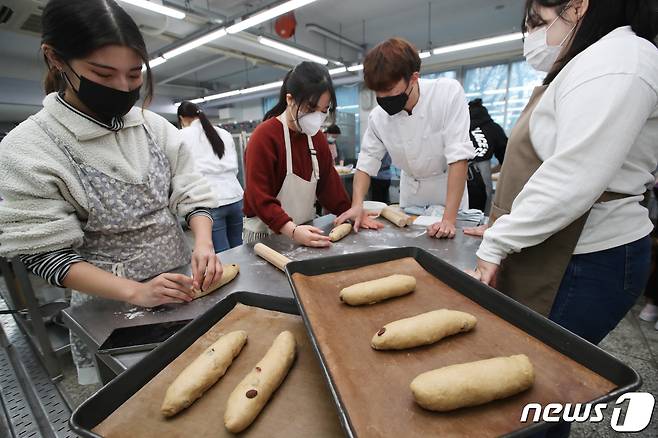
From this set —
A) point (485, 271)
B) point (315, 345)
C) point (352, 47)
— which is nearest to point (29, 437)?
point (315, 345)

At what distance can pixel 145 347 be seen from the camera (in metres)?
0.78

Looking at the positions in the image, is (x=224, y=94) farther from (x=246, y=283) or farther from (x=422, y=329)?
(x=422, y=329)

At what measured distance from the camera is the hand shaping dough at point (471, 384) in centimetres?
52

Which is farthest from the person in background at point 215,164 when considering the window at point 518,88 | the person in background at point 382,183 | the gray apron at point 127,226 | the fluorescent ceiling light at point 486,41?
the window at point 518,88

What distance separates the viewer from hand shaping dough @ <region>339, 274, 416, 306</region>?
0.82 metres

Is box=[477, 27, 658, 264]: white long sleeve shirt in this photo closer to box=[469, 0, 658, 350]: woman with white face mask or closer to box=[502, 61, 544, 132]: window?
box=[469, 0, 658, 350]: woman with white face mask

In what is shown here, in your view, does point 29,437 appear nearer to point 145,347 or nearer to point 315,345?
point 145,347

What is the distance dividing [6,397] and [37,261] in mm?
1531

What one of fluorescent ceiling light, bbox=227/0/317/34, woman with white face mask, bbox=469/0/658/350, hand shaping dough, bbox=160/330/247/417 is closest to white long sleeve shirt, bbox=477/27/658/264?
woman with white face mask, bbox=469/0/658/350

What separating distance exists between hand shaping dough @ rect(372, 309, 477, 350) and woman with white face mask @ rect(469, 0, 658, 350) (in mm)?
252

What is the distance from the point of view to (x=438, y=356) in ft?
2.21

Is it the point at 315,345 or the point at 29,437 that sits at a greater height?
the point at 315,345

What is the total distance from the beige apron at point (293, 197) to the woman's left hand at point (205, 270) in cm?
64

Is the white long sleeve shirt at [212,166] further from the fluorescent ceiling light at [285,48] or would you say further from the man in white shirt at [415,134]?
the fluorescent ceiling light at [285,48]
